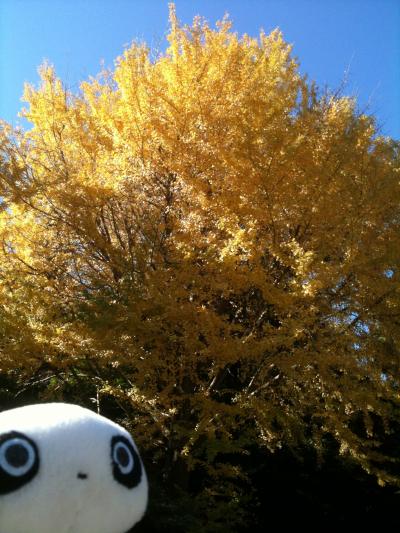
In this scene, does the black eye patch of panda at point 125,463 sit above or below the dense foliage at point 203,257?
below

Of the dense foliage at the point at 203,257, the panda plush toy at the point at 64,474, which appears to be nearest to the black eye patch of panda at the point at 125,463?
the panda plush toy at the point at 64,474

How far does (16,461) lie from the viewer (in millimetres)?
1563

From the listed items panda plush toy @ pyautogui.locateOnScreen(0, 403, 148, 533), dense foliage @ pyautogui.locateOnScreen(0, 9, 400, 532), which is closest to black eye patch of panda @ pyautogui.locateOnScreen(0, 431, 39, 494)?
panda plush toy @ pyautogui.locateOnScreen(0, 403, 148, 533)

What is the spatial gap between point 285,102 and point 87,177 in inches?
81.5

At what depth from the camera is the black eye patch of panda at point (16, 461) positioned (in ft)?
5.03

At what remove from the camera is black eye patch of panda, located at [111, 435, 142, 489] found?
176 centimetres

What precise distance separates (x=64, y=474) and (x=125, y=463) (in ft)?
0.88

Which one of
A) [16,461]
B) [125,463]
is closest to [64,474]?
[16,461]

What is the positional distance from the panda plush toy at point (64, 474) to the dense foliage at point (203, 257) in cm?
167

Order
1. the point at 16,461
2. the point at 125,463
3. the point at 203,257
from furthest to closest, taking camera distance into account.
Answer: the point at 203,257 → the point at 125,463 → the point at 16,461

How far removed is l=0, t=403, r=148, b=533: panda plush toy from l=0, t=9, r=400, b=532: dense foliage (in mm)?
1665

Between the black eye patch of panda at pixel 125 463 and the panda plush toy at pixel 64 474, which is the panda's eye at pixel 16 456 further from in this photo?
the black eye patch of panda at pixel 125 463

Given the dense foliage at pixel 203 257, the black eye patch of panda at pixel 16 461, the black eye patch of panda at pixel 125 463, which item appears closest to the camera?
the black eye patch of panda at pixel 16 461

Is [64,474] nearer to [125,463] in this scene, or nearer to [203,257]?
[125,463]
